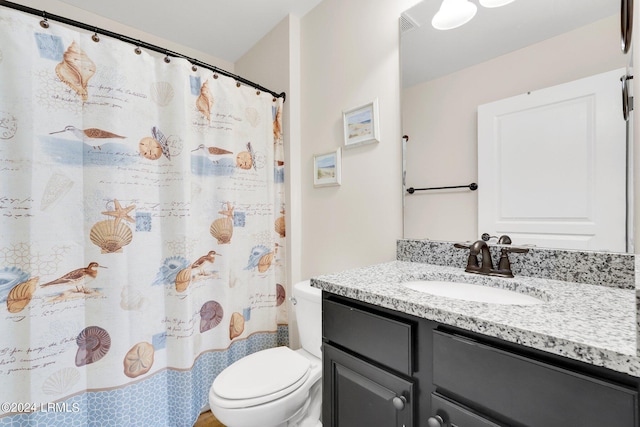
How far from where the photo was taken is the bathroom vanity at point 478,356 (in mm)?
468

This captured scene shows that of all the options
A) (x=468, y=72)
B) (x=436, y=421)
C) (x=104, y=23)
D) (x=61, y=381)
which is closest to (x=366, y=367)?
(x=436, y=421)

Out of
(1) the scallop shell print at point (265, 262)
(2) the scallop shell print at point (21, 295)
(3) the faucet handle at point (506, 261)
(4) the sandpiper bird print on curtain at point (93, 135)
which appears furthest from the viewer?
(1) the scallop shell print at point (265, 262)

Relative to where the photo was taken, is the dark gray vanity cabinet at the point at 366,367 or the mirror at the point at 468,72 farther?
the mirror at the point at 468,72

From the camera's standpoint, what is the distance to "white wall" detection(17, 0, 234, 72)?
5.39 ft

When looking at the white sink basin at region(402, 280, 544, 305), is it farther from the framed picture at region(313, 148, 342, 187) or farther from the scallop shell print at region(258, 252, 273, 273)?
the scallop shell print at region(258, 252, 273, 273)

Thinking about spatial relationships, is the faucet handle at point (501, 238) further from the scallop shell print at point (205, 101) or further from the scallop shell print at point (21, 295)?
the scallop shell print at point (21, 295)

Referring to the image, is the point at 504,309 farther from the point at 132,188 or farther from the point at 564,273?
the point at 132,188

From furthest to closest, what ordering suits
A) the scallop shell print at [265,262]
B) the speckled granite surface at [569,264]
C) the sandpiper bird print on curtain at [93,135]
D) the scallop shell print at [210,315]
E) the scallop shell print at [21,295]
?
the scallop shell print at [265,262] < the scallop shell print at [210,315] < the sandpiper bird print on curtain at [93,135] < the scallop shell print at [21,295] < the speckled granite surface at [569,264]

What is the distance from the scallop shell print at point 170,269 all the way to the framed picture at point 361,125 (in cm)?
107

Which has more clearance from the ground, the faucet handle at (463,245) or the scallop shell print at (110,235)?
the scallop shell print at (110,235)

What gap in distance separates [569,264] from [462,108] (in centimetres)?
69

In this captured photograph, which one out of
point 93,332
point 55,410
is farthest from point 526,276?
point 55,410

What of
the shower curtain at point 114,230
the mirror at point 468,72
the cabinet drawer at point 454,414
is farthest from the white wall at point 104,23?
the cabinet drawer at point 454,414

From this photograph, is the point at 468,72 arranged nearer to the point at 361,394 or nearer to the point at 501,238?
the point at 501,238
